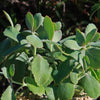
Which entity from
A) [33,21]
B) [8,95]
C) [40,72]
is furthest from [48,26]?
[8,95]

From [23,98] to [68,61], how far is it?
0.29m

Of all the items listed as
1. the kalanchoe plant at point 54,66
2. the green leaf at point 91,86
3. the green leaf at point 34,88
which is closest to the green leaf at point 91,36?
the kalanchoe plant at point 54,66

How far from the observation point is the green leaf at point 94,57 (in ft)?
2.49

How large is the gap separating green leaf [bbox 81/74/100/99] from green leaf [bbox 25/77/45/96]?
0.14 meters

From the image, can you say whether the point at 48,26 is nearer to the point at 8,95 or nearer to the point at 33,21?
the point at 33,21

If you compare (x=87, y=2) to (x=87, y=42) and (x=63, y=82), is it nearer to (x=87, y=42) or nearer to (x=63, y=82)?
(x=87, y=42)

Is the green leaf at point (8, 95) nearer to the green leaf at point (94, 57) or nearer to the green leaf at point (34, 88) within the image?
the green leaf at point (34, 88)

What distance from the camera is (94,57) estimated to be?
771 mm

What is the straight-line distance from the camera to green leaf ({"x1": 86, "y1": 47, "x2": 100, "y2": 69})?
0.76 meters

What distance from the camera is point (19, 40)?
30.7 inches

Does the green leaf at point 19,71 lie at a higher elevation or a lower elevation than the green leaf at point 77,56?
lower

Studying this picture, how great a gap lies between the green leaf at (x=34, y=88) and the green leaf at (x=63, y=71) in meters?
0.06

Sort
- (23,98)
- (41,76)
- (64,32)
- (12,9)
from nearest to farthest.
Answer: (41,76) < (23,98) < (12,9) < (64,32)

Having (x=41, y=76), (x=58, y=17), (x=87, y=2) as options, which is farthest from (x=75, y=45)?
(x=87, y=2)
